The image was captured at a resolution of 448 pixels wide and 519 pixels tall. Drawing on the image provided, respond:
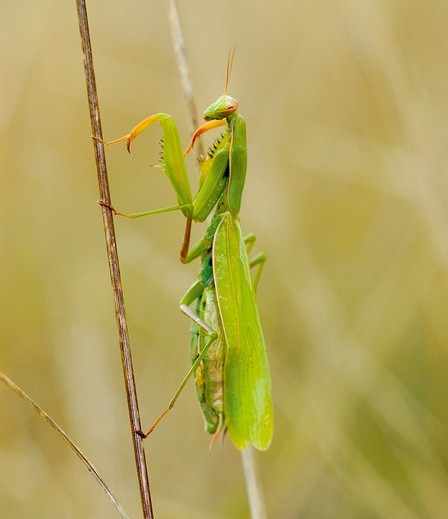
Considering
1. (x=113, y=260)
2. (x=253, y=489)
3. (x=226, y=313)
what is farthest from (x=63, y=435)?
(x=253, y=489)

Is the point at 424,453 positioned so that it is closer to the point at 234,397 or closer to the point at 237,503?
the point at 237,503

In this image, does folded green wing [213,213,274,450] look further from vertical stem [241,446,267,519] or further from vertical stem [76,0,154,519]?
vertical stem [76,0,154,519]

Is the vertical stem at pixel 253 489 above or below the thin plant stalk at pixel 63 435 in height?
below

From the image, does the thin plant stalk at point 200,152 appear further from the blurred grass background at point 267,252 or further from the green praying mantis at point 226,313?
the blurred grass background at point 267,252

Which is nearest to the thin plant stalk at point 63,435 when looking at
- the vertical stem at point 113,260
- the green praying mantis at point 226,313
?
the vertical stem at point 113,260

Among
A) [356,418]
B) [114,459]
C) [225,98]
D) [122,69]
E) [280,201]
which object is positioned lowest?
[114,459]

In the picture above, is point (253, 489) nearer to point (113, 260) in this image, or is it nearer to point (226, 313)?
point (226, 313)

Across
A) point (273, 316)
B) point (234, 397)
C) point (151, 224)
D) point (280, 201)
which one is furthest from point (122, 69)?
point (234, 397)
